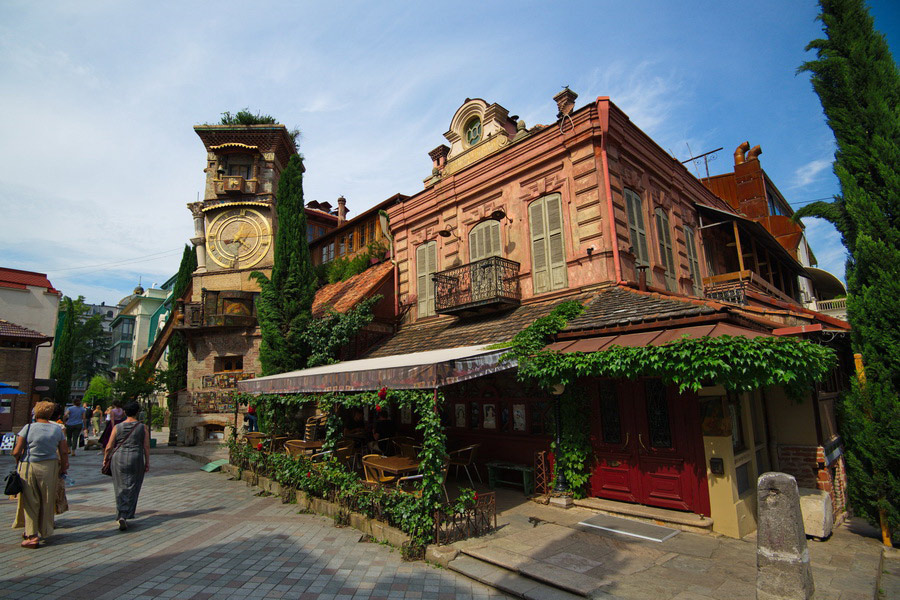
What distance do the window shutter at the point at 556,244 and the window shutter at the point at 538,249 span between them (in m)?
0.14

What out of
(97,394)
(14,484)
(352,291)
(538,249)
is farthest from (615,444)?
(97,394)

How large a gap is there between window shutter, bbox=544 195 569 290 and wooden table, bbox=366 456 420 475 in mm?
5092

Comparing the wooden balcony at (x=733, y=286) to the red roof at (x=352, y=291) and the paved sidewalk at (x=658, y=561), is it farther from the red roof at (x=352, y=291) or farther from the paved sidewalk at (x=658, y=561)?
the red roof at (x=352, y=291)

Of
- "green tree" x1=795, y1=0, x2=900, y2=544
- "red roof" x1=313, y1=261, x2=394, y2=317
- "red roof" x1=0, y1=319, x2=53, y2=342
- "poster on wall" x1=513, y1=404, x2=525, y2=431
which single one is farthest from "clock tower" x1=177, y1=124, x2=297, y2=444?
"green tree" x1=795, y1=0, x2=900, y2=544

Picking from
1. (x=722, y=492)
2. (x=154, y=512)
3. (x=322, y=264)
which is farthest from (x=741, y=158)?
(x=154, y=512)

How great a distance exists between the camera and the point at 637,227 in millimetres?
10742

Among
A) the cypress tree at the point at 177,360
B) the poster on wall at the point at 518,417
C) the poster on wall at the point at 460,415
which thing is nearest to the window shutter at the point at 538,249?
the poster on wall at the point at 518,417

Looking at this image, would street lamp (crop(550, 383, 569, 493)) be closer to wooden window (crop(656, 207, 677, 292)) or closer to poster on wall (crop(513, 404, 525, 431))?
poster on wall (crop(513, 404, 525, 431))

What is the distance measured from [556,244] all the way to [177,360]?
18.6 metres

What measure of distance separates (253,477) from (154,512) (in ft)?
8.41

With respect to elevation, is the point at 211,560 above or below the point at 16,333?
below

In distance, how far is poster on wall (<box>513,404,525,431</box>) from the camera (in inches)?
376

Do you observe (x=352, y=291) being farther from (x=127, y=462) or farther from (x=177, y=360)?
(x=177, y=360)

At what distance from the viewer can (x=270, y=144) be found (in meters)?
20.0
